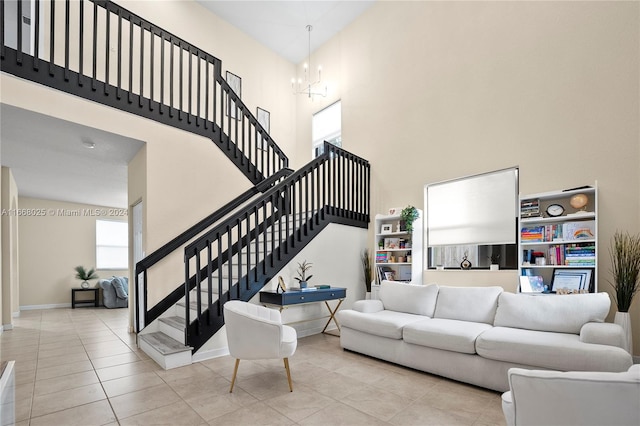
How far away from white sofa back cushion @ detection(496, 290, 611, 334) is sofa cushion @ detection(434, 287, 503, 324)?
0.15 m

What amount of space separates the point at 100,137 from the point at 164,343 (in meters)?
2.96

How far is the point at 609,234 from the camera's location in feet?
12.7

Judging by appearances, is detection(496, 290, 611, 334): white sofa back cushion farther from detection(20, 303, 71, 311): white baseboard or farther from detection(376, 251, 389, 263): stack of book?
detection(20, 303, 71, 311): white baseboard

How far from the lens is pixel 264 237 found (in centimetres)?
463

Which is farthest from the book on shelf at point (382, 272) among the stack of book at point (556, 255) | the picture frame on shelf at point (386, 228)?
the stack of book at point (556, 255)

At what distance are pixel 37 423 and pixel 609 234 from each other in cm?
575

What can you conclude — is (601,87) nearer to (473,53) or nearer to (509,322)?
(473,53)

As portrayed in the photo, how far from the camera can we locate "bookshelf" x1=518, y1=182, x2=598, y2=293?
383 cm

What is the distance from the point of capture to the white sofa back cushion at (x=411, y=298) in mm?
4240

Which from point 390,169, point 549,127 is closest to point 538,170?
point 549,127

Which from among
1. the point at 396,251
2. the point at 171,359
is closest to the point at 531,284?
the point at 396,251

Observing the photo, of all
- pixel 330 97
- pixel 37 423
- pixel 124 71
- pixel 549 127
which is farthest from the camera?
pixel 330 97

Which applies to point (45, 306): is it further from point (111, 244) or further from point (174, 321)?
point (174, 321)

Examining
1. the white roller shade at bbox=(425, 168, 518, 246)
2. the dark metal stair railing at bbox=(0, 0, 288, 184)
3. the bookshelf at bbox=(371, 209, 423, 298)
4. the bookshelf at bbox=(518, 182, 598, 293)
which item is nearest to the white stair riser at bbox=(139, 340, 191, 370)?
the bookshelf at bbox=(371, 209, 423, 298)
